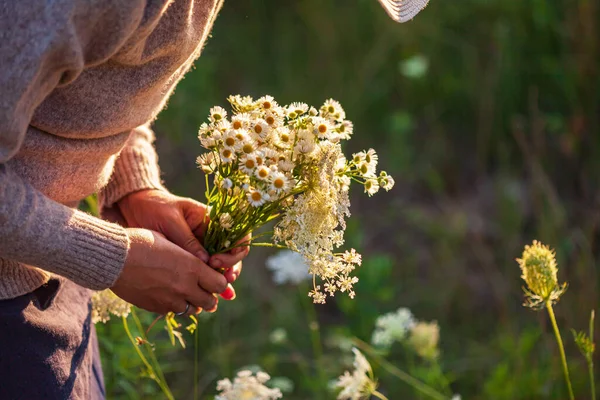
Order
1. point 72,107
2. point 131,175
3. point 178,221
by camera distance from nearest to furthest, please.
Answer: point 72,107 → point 178,221 → point 131,175

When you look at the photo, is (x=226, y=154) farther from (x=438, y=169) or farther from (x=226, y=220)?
(x=438, y=169)

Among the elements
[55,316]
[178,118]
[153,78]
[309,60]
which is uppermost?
[309,60]

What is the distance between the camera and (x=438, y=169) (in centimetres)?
325

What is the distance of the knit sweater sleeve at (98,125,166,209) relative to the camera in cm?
141

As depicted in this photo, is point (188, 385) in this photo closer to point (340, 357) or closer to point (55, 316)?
point (340, 357)

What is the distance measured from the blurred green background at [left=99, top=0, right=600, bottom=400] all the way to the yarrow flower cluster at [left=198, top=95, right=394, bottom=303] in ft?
3.20

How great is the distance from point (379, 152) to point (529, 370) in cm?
127

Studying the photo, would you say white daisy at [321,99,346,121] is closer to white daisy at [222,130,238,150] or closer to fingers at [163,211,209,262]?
white daisy at [222,130,238,150]

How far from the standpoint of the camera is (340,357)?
2.48 m

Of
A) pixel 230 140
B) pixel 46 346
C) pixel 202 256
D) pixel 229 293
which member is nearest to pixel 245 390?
pixel 229 293

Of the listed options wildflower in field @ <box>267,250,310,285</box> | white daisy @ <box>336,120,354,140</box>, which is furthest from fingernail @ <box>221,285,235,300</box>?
wildflower in field @ <box>267,250,310,285</box>

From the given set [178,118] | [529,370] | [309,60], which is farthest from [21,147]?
[309,60]

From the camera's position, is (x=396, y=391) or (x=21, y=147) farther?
(x=396, y=391)

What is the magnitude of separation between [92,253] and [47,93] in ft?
0.75
